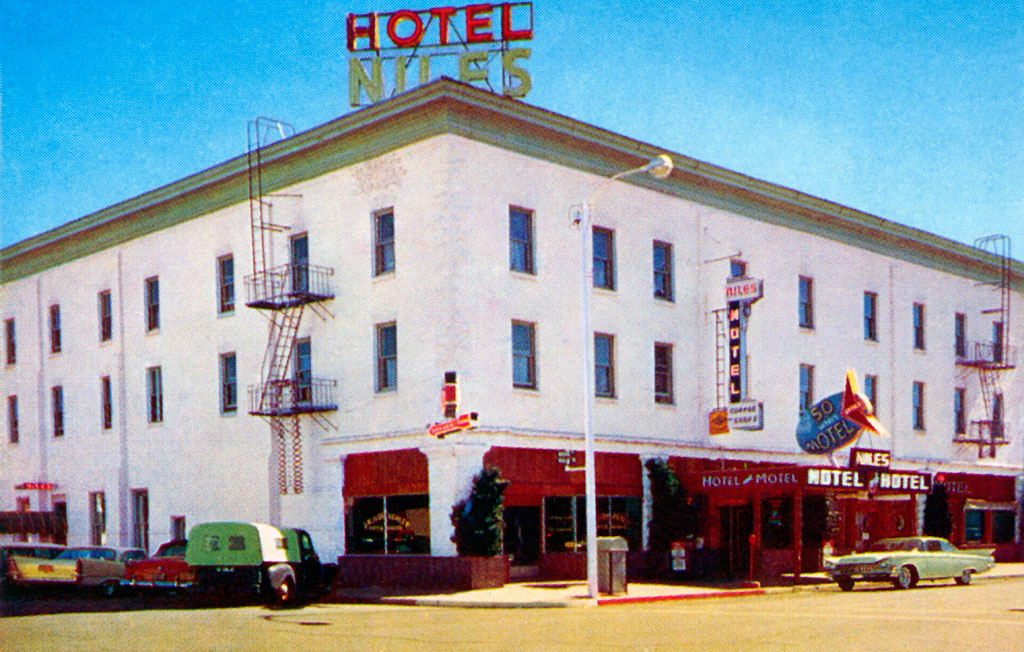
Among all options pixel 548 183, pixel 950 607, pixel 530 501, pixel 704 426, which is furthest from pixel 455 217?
pixel 950 607

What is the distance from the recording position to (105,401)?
4094cm

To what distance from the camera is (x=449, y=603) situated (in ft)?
84.8

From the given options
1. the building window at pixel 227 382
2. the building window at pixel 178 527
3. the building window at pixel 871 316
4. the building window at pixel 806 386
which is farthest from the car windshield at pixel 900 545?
the building window at pixel 178 527

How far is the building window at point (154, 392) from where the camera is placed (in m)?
38.6

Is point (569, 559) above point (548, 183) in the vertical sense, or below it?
below

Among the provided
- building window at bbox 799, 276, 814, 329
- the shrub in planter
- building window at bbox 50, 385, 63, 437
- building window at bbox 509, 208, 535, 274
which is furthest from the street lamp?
building window at bbox 50, 385, 63, 437

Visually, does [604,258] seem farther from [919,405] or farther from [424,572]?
[919,405]

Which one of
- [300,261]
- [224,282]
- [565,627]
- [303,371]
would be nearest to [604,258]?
[300,261]

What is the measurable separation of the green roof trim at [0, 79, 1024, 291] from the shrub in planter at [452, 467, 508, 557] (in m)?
8.84

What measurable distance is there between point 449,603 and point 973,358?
95.9 feet

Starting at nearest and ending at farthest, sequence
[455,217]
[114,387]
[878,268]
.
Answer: [455,217], [114,387], [878,268]

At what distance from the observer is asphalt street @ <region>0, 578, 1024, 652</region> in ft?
53.2

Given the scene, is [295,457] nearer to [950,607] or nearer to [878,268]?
[950,607]

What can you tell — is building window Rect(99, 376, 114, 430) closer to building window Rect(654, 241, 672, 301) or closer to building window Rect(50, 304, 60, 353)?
building window Rect(50, 304, 60, 353)
